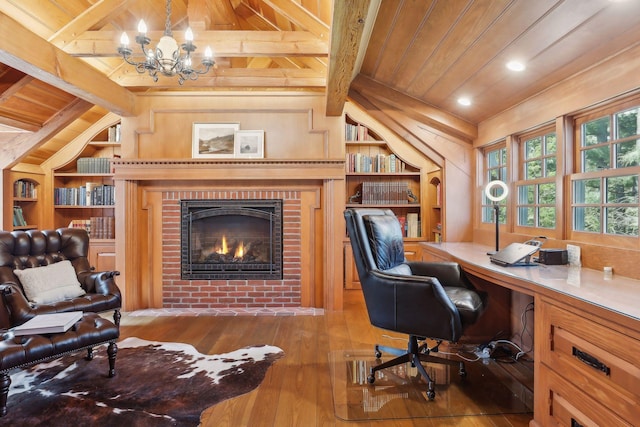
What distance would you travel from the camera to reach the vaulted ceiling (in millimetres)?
1964

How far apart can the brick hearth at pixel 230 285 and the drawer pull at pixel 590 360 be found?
2.80 meters

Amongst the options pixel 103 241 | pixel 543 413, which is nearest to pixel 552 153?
pixel 543 413

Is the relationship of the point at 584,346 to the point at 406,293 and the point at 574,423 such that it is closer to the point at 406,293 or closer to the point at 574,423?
the point at 574,423

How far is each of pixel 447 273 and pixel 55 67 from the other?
3257 mm

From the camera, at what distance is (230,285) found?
3.96 metres

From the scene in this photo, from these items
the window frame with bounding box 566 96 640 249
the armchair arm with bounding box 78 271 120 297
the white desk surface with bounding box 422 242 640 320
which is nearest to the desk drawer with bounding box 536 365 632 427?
the white desk surface with bounding box 422 242 640 320

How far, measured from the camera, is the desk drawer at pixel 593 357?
1.24 m

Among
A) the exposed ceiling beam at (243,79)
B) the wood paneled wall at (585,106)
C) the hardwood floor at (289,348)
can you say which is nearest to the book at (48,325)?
the hardwood floor at (289,348)

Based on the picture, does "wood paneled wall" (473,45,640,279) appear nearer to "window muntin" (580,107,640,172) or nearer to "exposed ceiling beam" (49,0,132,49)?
"window muntin" (580,107,640,172)

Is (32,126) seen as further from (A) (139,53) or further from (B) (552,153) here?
(B) (552,153)

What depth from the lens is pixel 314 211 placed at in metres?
3.95

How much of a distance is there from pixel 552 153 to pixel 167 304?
386 centimetres

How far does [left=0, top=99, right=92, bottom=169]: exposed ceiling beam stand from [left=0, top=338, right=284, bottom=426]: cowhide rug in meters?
2.58

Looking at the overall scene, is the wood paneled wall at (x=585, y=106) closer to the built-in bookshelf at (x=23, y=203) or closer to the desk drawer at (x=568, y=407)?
the desk drawer at (x=568, y=407)
